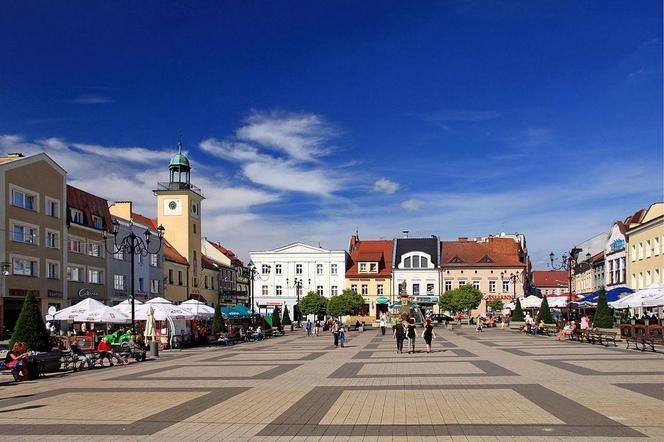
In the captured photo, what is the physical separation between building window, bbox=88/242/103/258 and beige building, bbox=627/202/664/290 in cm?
4215

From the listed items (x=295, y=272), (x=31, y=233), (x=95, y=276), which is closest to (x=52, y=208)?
(x=31, y=233)

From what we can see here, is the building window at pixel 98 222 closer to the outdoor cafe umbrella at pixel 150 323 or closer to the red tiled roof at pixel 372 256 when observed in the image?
the outdoor cafe umbrella at pixel 150 323

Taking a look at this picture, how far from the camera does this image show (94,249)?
51969 mm

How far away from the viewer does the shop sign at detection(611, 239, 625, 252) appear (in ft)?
193

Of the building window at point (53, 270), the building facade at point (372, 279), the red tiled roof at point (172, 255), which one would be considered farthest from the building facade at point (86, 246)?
the building facade at point (372, 279)

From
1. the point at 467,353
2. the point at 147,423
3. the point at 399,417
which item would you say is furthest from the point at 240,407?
the point at 467,353

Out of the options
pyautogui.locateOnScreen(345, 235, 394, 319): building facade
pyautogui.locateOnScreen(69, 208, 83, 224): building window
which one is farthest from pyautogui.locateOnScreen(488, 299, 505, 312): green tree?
pyautogui.locateOnScreen(69, 208, 83, 224): building window

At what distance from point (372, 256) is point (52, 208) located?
1806 inches

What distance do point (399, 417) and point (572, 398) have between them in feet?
13.1

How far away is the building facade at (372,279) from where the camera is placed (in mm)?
83062

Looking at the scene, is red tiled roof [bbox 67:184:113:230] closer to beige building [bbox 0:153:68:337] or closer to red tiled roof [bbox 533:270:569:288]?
beige building [bbox 0:153:68:337]

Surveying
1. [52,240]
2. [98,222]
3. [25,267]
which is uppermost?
[98,222]

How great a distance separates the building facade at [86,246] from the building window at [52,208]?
1.37 m

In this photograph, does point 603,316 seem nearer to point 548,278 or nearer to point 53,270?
point 53,270
